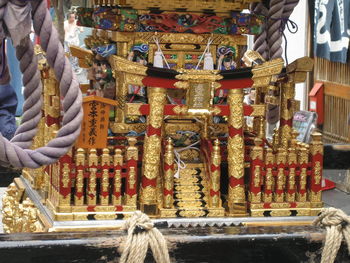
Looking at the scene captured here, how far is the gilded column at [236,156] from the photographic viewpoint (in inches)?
169

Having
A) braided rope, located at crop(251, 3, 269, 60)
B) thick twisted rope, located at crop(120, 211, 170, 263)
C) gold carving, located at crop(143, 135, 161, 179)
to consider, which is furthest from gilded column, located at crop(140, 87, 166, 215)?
braided rope, located at crop(251, 3, 269, 60)

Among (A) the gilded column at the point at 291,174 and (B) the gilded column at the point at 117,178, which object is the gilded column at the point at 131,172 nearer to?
(B) the gilded column at the point at 117,178

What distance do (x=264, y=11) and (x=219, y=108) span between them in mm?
1223

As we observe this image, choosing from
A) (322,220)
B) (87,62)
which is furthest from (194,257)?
(87,62)

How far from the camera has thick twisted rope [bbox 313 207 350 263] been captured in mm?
3328

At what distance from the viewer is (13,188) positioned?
16.9 ft

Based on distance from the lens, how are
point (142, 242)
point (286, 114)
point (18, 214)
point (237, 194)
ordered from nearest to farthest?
1. point (142, 242)
2. point (237, 194)
3. point (18, 214)
4. point (286, 114)

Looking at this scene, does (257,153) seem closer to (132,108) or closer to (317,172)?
(317,172)

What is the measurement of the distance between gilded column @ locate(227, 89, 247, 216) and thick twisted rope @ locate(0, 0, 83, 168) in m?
1.21

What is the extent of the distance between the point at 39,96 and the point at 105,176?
3.11 feet

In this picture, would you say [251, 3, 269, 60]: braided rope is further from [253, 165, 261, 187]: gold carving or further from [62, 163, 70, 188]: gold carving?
[62, 163, 70, 188]: gold carving

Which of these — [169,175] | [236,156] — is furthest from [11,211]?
[236,156]

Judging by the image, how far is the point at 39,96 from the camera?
10.9 feet

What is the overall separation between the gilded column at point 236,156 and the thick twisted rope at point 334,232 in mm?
934
